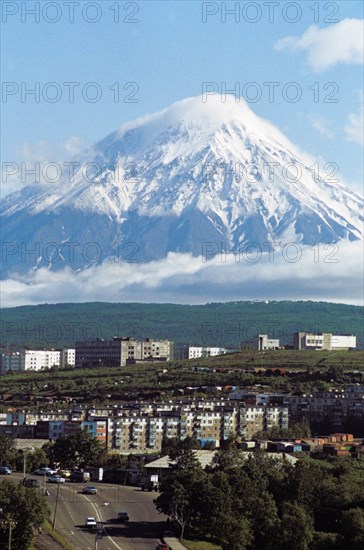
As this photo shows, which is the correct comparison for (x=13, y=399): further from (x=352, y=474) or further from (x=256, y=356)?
(x=352, y=474)

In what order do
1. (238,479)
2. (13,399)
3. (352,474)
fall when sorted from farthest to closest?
(13,399), (352,474), (238,479)

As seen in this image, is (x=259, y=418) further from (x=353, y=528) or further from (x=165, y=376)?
(x=353, y=528)

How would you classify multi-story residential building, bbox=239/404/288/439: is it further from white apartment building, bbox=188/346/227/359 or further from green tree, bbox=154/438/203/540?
white apartment building, bbox=188/346/227/359

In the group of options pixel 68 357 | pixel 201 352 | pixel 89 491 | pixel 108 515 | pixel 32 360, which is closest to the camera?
pixel 108 515

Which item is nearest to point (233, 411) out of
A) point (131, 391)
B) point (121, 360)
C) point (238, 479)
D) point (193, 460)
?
point (131, 391)

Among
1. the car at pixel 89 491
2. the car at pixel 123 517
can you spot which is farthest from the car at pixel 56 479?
the car at pixel 123 517

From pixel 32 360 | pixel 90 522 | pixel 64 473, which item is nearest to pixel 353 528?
pixel 90 522

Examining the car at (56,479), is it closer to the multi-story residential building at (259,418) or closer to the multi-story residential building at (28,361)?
the multi-story residential building at (259,418)
